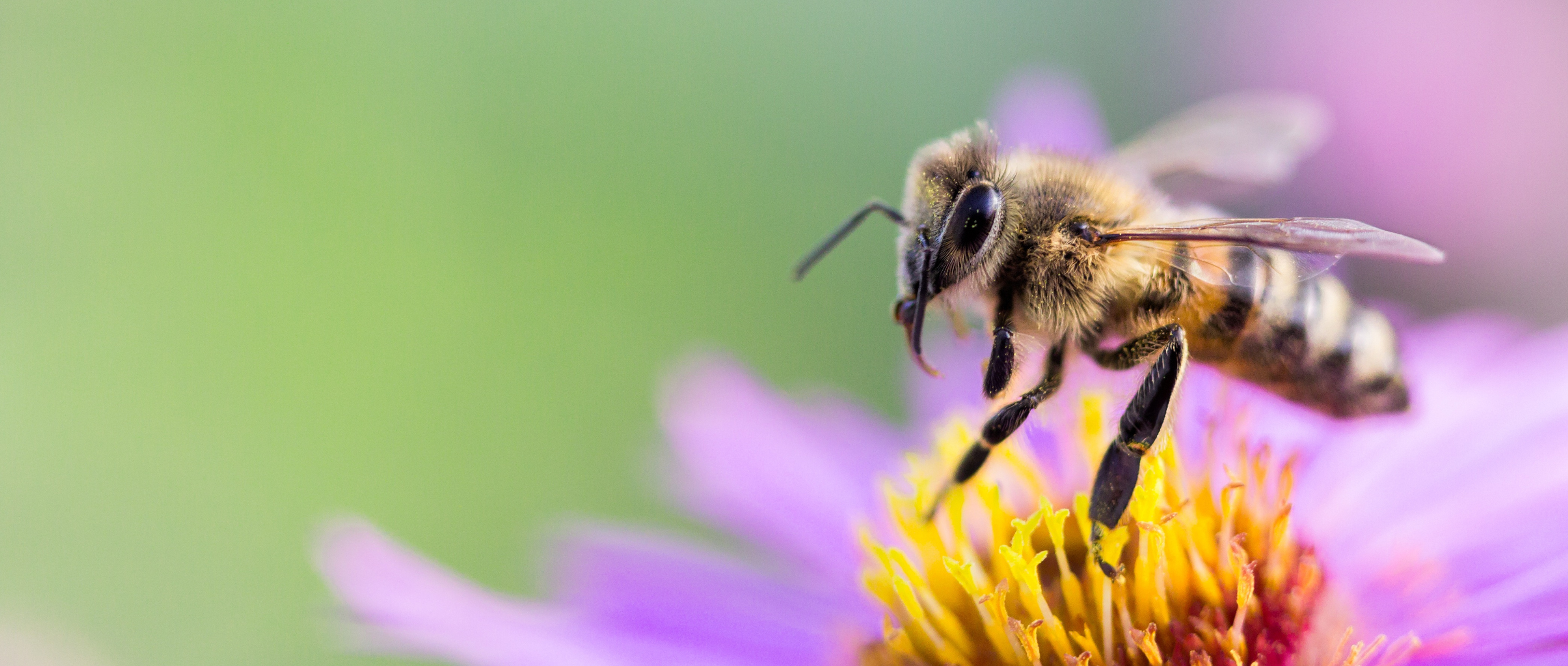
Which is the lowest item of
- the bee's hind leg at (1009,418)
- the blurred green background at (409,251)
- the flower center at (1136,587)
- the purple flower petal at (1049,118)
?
the flower center at (1136,587)

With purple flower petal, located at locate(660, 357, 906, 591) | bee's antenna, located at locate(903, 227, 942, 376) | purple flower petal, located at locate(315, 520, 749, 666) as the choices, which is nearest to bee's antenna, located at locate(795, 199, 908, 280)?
bee's antenna, located at locate(903, 227, 942, 376)

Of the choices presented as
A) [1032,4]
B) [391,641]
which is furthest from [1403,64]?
[391,641]

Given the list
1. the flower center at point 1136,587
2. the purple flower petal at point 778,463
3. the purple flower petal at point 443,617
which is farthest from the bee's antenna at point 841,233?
the purple flower petal at point 778,463

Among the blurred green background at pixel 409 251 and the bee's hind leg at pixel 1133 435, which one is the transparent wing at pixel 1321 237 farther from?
the blurred green background at pixel 409 251

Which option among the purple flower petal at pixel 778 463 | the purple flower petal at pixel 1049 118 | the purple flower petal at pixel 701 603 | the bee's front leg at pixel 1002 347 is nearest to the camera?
the bee's front leg at pixel 1002 347

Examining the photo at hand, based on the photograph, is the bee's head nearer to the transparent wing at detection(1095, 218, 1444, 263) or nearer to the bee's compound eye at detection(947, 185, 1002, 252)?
the bee's compound eye at detection(947, 185, 1002, 252)

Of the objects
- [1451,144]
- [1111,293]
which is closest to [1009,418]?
[1111,293]

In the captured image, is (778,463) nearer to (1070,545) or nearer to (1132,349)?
(1070,545)
